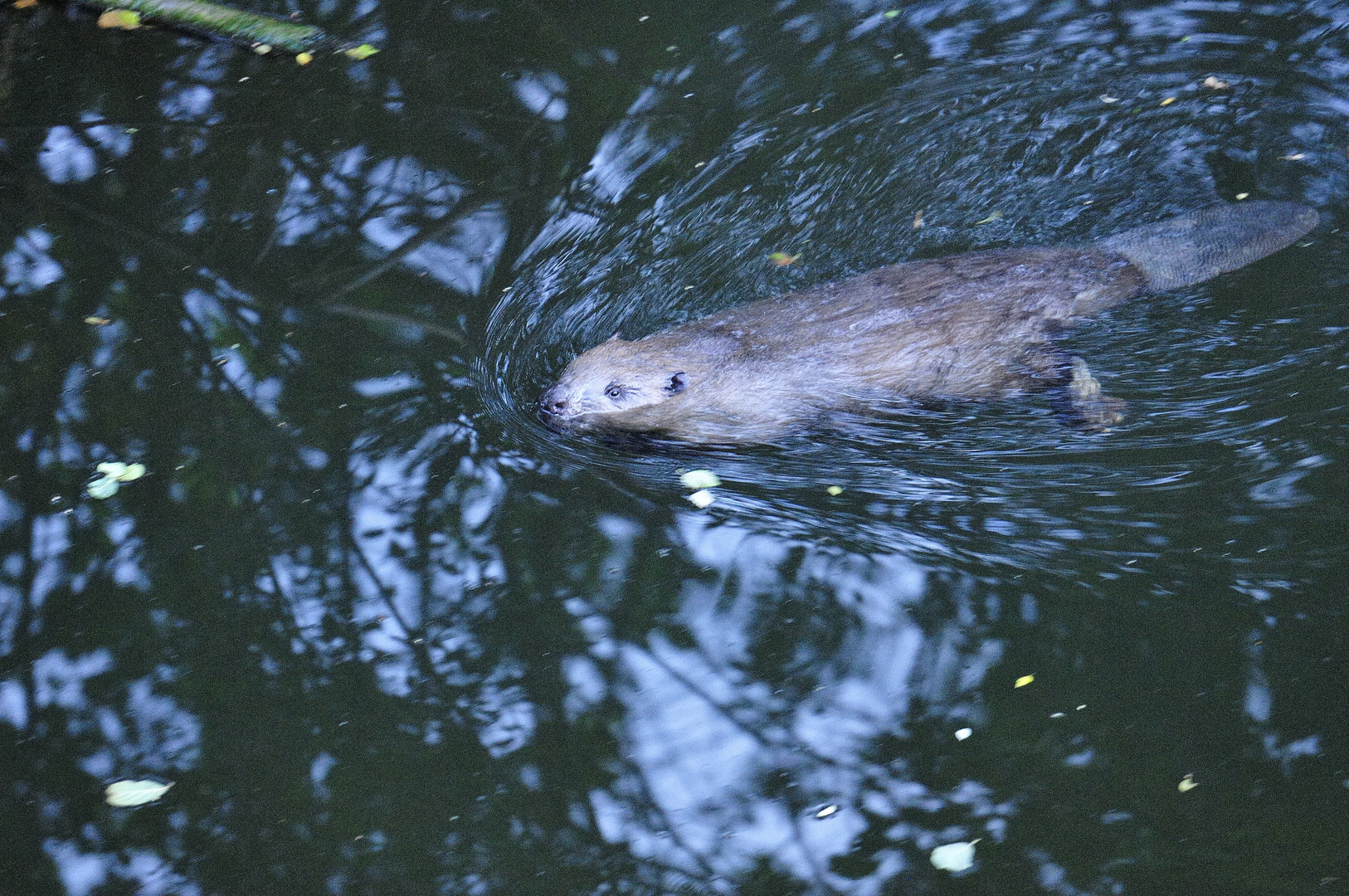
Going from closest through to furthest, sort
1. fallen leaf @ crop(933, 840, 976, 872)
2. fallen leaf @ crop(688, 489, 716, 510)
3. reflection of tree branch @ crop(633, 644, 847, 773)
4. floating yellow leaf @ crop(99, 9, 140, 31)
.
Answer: fallen leaf @ crop(933, 840, 976, 872), reflection of tree branch @ crop(633, 644, 847, 773), fallen leaf @ crop(688, 489, 716, 510), floating yellow leaf @ crop(99, 9, 140, 31)

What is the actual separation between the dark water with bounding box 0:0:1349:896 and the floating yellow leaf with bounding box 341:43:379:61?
12 centimetres

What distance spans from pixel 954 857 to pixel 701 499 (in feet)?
4.76

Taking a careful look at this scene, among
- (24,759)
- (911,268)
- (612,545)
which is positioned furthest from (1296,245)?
(24,759)

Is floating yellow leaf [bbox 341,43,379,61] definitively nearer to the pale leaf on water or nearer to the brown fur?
the brown fur

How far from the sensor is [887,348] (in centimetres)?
387

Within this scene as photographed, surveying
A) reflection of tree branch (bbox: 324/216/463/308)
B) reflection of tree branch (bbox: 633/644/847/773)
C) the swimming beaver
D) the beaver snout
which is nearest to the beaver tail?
the swimming beaver

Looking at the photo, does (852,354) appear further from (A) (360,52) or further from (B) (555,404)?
(A) (360,52)

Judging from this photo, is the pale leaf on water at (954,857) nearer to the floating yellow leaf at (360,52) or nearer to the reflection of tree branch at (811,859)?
the reflection of tree branch at (811,859)

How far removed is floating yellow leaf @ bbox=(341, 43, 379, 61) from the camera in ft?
19.9

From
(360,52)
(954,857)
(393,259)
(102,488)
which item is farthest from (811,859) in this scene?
(360,52)

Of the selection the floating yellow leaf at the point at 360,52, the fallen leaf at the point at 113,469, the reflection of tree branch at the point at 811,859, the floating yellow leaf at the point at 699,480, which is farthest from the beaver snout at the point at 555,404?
the floating yellow leaf at the point at 360,52

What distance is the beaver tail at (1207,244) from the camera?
4.18m

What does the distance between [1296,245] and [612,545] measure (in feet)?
9.54

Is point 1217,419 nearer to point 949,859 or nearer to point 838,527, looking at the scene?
point 838,527
